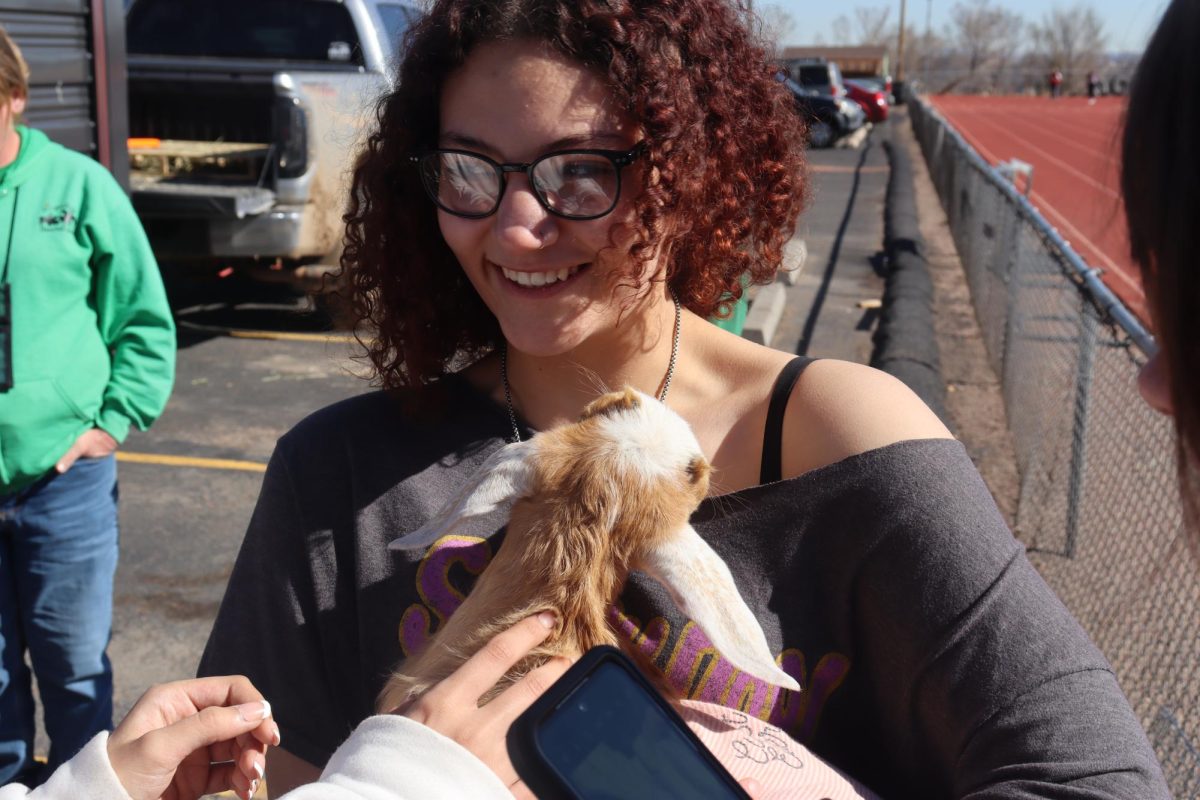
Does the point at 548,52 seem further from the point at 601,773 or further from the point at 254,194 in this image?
the point at 254,194

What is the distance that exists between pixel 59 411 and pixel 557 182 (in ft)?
8.70

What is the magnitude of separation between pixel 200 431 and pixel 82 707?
4.01 m

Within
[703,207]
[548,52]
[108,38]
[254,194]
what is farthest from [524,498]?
[254,194]

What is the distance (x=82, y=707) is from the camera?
3926 millimetres

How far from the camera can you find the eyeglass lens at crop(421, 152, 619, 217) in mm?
1873

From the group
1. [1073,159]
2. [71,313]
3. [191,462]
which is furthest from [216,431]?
[1073,159]

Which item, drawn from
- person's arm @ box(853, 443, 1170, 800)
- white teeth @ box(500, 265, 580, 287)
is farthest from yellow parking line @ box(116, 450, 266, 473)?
person's arm @ box(853, 443, 1170, 800)

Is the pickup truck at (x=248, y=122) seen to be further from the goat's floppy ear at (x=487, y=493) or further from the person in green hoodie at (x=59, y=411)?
the goat's floppy ear at (x=487, y=493)

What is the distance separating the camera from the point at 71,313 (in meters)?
3.92

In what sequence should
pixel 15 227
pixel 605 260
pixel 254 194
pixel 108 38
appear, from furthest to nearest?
pixel 254 194, pixel 108 38, pixel 15 227, pixel 605 260

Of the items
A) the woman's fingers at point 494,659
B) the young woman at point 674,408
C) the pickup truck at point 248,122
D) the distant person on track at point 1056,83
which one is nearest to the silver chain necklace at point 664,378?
the young woman at point 674,408

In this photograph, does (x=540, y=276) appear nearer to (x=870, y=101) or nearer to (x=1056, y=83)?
(x=870, y=101)

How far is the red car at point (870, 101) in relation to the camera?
4600 cm

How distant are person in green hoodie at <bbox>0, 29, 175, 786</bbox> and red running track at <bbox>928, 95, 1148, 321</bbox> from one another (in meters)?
3.34
